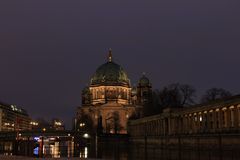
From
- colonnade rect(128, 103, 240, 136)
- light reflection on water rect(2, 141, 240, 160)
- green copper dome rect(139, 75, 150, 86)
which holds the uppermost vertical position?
green copper dome rect(139, 75, 150, 86)

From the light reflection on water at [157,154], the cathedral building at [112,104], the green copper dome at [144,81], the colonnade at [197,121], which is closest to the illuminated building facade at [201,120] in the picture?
the colonnade at [197,121]

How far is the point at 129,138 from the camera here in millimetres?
125312

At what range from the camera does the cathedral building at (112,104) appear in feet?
585

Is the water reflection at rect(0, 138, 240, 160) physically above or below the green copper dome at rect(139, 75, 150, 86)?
below

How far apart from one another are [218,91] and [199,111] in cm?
4660

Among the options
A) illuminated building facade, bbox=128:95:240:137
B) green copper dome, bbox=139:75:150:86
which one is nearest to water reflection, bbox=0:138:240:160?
illuminated building facade, bbox=128:95:240:137

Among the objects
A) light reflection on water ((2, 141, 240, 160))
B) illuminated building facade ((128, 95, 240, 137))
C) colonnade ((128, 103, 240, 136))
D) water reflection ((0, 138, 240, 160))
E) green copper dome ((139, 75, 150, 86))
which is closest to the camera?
water reflection ((0, 138, 240, 160))

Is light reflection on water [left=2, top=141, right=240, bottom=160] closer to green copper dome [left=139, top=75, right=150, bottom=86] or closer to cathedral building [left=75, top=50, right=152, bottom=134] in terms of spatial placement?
cathedral building [left=75, top=50, right=152, bottom=134]

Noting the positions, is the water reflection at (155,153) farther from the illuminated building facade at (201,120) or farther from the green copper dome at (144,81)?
the green copper dome at (144,81)

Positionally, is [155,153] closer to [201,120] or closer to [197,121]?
[201,120]

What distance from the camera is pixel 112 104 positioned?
18100 cm

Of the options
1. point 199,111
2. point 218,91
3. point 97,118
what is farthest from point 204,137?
point 97,118

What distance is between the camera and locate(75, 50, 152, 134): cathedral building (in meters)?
178

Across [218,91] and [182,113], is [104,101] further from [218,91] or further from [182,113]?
[182,113]
